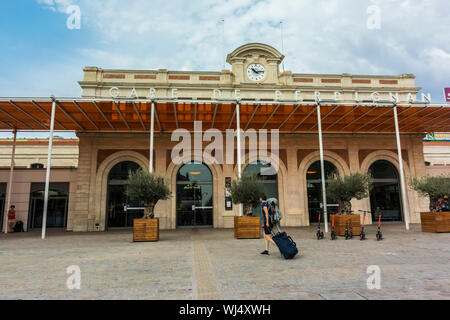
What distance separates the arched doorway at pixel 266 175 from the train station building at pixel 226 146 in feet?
0.22

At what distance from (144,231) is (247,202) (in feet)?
14.6

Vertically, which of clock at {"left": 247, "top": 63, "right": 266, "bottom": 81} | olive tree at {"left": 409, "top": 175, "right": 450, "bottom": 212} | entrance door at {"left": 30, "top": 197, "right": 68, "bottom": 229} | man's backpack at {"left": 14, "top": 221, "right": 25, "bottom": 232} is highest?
clock at {"left": 247, "top": 63, "right": 266, "bottom": 81}

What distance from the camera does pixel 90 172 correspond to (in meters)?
17.9

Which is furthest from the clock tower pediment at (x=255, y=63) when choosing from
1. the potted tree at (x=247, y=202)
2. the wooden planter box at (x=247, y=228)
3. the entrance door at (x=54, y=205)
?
the entrance door at (x=54, y=205)

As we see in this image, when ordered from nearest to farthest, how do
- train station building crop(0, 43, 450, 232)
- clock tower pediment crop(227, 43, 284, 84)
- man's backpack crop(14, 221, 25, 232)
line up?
Answer: train station building crop(0, 43, 450, 232) → man's backpack crop(14, 221, 25, 232) → clock tower pediment crop(227, 43, 284, 84)

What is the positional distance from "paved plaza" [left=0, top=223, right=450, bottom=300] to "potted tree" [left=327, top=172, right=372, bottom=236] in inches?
118

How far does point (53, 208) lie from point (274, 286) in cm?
1952

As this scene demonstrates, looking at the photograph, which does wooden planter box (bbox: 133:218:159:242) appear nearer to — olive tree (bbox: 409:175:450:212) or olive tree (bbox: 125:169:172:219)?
olive tree (bbox: 125:169:172:219)

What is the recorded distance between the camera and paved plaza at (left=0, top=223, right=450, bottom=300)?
4.45 m

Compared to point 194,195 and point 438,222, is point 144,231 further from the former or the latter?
point 438,222

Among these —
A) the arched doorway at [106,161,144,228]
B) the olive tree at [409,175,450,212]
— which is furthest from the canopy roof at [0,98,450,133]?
the olive tree at [409,175,450,212]

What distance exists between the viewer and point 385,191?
19.8 meters

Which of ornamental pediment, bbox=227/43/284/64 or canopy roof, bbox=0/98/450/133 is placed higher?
ornamental pediment, bbox=227/43/284/64

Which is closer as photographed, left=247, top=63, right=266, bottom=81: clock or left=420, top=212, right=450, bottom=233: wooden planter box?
left=420, top=212, right=450, bottom=233: wooden planter box
